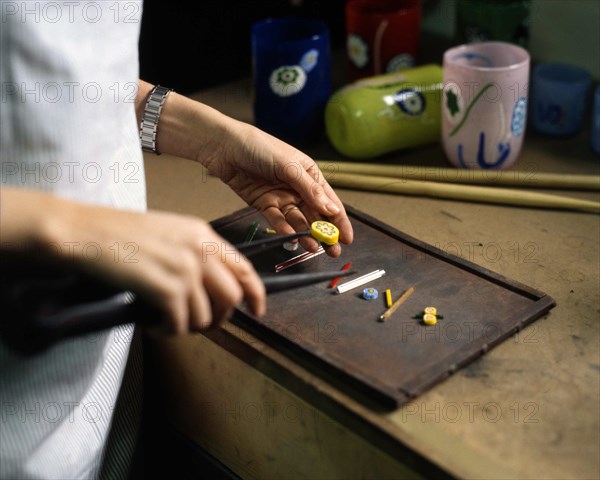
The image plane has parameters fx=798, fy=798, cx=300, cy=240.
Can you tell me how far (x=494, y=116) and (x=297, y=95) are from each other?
0.95ft

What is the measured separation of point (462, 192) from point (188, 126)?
1.22ft

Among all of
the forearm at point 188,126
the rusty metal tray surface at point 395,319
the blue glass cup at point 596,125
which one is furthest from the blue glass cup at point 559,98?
the forearm at point 188,126

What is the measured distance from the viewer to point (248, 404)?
854 millimetres

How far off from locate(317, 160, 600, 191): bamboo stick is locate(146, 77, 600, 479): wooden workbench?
1.1 inches

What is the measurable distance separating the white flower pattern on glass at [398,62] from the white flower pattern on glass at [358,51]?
0.04 metres

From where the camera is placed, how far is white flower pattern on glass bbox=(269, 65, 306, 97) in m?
1.15

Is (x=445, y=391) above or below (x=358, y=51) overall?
below

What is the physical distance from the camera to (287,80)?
1.16 metres

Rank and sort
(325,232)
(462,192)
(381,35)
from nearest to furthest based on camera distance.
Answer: (325,232) < (462,192) < (381,35)

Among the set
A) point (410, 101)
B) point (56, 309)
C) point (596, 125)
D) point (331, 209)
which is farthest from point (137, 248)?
point (596, 125)

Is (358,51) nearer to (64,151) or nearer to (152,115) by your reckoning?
(152,115)

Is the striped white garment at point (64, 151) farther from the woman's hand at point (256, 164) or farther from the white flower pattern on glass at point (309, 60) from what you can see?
the white flower pattern on glass at point (309, 60)

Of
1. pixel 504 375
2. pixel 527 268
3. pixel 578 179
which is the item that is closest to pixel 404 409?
pixel 504 375

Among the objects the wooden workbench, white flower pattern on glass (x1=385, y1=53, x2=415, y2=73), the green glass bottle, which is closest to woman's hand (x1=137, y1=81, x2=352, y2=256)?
the wooden workbench
